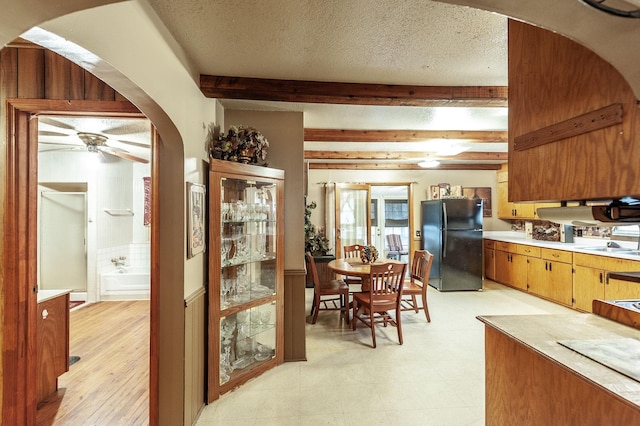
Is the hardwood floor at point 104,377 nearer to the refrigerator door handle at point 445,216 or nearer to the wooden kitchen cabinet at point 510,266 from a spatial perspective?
the refrigerator door handle at point 445,216

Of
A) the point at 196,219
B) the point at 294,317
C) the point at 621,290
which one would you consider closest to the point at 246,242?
the point at 196,219

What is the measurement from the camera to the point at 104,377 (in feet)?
8.14

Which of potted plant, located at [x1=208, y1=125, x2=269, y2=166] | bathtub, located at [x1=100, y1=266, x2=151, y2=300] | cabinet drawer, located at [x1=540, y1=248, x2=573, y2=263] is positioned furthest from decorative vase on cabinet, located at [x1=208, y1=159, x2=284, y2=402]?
cabinet drawer, located at [x1=540, y1=248, x2=573, y2=263]

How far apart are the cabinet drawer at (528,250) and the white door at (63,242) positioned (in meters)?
7.36

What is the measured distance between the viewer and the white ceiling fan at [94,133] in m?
2.74

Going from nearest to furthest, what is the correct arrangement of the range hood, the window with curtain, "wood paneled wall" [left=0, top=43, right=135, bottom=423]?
the range hood, "wood paneled wall" [left=0, top=43, right=135, bottom=423], the window with curtain

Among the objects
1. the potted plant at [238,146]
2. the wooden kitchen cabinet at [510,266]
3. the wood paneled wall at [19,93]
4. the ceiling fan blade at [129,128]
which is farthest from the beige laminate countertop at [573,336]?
the wooden kitchen cabinet at [510,266]

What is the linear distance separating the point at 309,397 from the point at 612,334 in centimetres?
190

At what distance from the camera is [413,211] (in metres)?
6.06

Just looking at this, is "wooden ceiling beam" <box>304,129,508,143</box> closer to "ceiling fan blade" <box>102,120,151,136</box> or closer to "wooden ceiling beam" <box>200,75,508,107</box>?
"wooden ceiling beam" <box>200,75,508,107</box>

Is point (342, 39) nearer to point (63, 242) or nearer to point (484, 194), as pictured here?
point (63, 242)

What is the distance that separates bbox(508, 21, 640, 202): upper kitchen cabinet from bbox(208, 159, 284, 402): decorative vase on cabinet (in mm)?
1849

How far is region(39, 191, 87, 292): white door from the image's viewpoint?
4648mm

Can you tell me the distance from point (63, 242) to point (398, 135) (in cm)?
556
